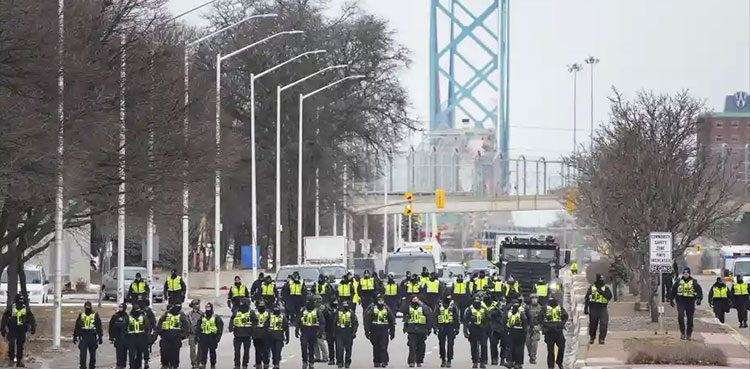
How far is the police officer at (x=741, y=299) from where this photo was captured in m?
42.6

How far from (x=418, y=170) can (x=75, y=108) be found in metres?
90.5

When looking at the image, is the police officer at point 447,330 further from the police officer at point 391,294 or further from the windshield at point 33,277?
the windshield at point 33,277

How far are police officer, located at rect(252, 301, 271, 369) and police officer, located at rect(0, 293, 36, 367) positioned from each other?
460 centimetres

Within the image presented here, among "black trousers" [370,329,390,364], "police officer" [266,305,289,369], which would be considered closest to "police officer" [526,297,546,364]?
"black trousers" [370,329,390,364]

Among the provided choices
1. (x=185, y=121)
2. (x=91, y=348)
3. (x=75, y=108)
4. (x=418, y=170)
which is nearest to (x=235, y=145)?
(x=185, y=121)

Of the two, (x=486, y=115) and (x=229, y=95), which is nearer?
(x=229, y=95)

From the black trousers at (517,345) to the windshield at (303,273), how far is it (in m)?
20.2

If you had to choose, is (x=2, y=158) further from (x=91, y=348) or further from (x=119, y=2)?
(x=119, y=2)

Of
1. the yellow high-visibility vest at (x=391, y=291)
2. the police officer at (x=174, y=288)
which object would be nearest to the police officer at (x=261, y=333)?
the yellow high-visibility vest at (x=391, y=291)

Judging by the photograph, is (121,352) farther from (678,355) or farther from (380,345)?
(678,355)

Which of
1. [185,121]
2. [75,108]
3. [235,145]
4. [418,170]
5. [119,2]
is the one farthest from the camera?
[418,170]

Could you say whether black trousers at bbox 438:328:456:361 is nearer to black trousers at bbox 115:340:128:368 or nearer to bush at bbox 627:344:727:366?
bush at bbox 627:344:727:366

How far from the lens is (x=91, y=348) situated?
28.9m

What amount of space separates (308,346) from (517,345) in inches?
150
